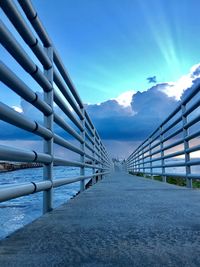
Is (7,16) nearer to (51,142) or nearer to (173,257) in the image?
(51,142)

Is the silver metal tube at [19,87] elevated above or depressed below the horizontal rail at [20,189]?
above

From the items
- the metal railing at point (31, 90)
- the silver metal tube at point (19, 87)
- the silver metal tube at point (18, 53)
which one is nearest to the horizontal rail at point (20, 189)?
the metal railing at point (31, 90)

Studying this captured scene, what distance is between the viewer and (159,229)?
1.61 metres

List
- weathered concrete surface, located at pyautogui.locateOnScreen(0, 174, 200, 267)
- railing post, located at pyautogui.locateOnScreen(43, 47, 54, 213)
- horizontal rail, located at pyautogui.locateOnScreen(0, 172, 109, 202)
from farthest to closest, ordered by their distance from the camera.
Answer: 1. railing post, located at pyautogui.locateOnScreen(43, 47, 54, 213)
2. horizontal rail, located at pyautogui.locateOnScreen(0, 172, 109, 202)
3. weathered concrete surface, located at pyautogui.locateOnScreen(0, 174, 200, 267)

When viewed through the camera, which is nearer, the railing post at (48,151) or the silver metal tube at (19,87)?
the silver metal tube at (19,87)

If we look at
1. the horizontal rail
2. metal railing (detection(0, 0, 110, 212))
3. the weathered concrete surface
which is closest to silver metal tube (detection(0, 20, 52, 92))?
metal railing (detection(0, 0, 110, 212))

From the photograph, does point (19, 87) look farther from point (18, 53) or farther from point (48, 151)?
point (48, 151)

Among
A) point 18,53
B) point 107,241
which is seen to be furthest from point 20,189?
point 18,53

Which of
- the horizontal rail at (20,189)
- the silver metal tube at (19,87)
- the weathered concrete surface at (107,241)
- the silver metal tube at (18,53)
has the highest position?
the silver metal tube at (18,53)

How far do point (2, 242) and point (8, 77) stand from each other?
709mm

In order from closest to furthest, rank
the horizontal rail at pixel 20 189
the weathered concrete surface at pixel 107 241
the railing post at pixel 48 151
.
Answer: the weathered concrete surface at pixel 107 241 < the horizontal rail at pixel 20 189 < the railing post at pixel 48 151

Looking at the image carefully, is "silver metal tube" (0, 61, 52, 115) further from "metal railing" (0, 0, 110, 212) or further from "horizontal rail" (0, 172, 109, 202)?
"horizontal rail" (0, 172, 109, 202)

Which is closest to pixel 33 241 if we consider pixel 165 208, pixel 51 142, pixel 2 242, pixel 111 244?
pixel 2 242

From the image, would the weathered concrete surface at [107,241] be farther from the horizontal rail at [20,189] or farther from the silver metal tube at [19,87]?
A: the silver metal tube at [19,87]
